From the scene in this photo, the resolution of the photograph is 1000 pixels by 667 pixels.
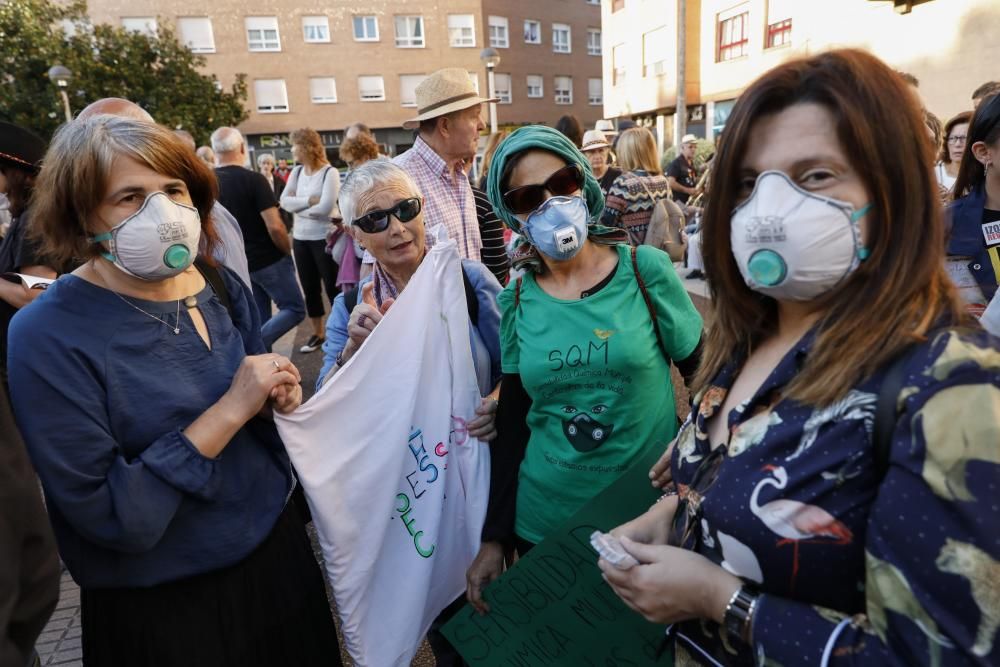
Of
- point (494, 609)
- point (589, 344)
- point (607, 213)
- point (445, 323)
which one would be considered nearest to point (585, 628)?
point (494, 609)

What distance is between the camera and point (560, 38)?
35031 mm

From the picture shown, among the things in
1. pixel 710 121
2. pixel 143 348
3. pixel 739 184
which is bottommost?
pixel 143 348

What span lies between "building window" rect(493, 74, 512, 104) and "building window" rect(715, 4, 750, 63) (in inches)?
571

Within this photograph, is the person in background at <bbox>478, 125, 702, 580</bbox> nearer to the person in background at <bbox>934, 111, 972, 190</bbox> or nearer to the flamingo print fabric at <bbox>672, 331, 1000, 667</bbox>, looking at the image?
the flamingo print fabric at <bbox>672, 331, 1000, 667</bbox>

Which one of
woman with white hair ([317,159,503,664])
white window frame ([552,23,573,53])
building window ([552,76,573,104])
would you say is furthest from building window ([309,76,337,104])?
woman with white hair ([317,159,503,664])

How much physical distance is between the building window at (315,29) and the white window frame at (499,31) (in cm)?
844

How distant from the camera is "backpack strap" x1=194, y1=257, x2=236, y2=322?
1825mm

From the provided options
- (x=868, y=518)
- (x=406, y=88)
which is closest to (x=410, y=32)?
(x=406, y=88)

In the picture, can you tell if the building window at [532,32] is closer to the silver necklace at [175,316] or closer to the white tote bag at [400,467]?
the white tote bag at [400,467]

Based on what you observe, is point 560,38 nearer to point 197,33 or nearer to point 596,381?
point 197,33

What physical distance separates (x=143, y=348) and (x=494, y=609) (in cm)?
118

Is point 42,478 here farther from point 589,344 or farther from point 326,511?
point 589,344

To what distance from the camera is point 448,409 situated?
203 cm

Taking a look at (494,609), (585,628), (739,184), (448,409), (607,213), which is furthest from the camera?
(607,213)
